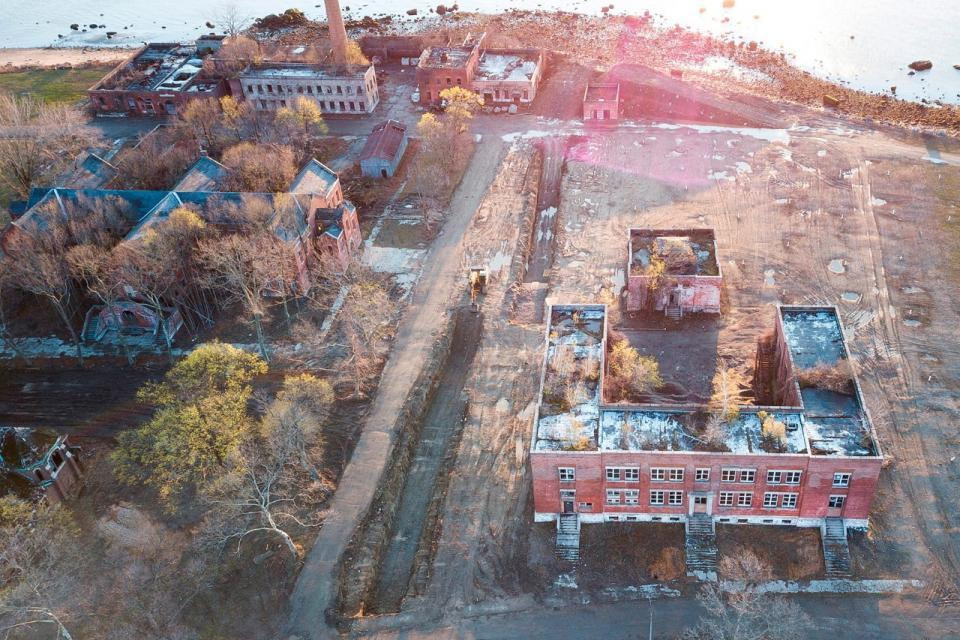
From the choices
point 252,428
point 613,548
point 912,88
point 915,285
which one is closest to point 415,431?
point 252,428

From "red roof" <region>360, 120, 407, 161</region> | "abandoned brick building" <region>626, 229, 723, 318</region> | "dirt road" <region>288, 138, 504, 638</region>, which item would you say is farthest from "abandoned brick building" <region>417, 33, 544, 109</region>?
"abandoned brick building" <region>626, 229, 723, 318</region>

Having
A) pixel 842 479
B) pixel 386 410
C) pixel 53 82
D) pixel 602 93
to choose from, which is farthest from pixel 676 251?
pixel 53 82

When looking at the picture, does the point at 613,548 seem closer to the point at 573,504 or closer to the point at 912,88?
the point at 573,504

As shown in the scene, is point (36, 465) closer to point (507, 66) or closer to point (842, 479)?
point (842, 479)

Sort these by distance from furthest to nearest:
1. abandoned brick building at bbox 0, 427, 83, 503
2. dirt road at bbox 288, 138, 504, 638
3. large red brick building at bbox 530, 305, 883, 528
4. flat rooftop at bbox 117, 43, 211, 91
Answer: flat rooftop at bbox 117, 43, 211, 91 < abandoned brick building at bbox 0, 427, 83, 503 < dirt road at bbox 288, 138, 504, 638 < large red brick building at bbox 530, 305, 883, 528

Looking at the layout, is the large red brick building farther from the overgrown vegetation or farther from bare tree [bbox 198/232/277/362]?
bare tree [bbox 198/232/277/362]

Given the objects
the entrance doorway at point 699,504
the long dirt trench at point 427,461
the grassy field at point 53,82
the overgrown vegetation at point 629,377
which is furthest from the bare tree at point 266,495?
the grassy field at point 53,82
